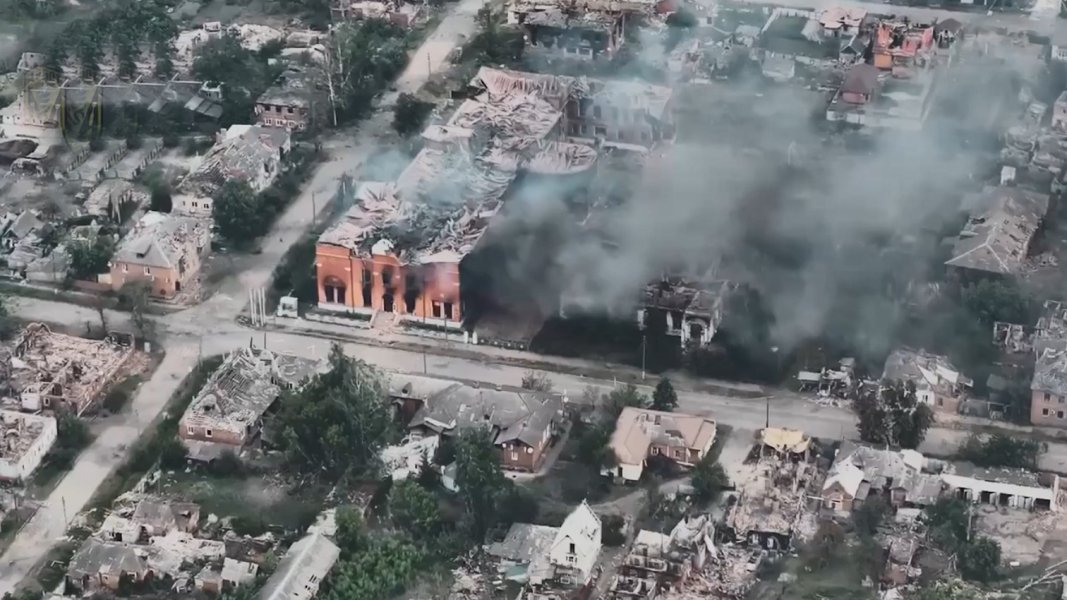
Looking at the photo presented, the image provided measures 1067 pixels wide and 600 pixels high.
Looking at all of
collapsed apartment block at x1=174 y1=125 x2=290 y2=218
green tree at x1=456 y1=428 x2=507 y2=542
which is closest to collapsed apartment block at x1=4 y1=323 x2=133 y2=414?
collapsed apartment block at x1=174 y1=125 x2=290 y2=218

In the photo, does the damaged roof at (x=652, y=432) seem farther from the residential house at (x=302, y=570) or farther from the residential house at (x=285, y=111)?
the residential house at (x=285, y=111)

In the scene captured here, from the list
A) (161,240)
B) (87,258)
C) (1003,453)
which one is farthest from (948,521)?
(87,258)

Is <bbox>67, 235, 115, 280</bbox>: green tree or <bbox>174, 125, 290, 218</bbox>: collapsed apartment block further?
<bbox>174, 125, 290, 218</bbox>: collapsed apartment block

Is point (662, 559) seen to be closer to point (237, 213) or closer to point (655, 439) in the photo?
point (655, 439)

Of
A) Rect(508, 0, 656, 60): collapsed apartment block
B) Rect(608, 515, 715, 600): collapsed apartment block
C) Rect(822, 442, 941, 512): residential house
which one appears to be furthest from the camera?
Rect(508, 0, 656, 60): collapsed apartment block

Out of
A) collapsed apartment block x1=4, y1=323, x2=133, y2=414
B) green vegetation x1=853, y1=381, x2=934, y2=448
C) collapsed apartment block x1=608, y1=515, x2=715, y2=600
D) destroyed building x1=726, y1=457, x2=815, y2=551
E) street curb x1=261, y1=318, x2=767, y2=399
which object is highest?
green vegetation x1=853, y1=381, x2=934, y2=448

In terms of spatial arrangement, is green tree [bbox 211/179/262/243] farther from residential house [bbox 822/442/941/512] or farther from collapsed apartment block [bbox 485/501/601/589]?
residential house [bbox 822/442/941/512]

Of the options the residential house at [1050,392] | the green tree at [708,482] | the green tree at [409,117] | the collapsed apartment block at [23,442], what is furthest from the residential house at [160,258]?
the residential house at [1050,392]
